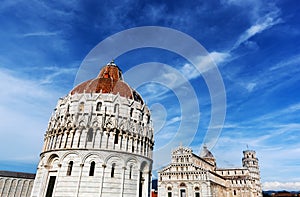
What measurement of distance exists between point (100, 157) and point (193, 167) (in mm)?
42354

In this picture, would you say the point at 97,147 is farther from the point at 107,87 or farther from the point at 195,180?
the point at 195,180

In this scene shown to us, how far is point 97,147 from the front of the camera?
2681 cm

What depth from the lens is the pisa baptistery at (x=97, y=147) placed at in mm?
25683

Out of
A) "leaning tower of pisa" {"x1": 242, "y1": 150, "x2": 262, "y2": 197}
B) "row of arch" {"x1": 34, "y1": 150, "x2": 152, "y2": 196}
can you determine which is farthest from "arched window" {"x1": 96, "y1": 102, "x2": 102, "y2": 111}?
"leaning tower of pisa" {"x1": 242, "y1": 150, "x2": 262, "y2": 197}

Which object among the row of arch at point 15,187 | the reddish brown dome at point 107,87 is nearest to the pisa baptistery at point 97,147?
the reddish brown dome at point 107,87

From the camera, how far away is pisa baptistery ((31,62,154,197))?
2568 cm

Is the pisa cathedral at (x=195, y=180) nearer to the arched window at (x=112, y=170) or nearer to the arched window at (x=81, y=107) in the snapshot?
the arched window at (x=112, y=170)

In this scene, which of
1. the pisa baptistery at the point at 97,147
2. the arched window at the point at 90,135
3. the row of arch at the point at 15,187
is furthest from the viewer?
the row of arch at the point at 15,187

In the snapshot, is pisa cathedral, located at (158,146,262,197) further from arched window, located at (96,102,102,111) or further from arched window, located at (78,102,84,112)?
arched window, located at (78,102,84,112)

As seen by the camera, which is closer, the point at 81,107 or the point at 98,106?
the point at 81,107

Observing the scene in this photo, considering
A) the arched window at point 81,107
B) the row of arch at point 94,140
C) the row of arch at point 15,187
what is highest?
the arched window at point 81,107

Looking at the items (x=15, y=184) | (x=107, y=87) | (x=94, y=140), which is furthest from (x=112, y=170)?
(x=15, y=184)

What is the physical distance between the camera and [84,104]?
2970cm

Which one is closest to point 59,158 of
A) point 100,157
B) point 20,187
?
point 100,157
